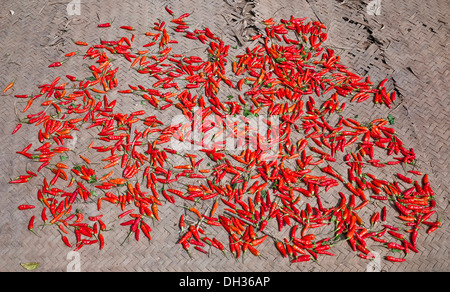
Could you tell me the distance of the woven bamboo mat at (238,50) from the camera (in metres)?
2.92

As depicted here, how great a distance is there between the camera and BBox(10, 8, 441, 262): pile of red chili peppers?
305 cm

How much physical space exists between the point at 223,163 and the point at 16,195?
1.61m

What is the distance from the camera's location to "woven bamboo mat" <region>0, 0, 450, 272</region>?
2.92m

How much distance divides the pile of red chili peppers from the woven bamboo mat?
0.08 metres

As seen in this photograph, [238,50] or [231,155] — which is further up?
[238,50]

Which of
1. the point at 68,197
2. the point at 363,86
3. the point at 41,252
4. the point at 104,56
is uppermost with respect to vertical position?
the point at 363,86

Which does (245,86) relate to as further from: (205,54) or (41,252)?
(41,252)

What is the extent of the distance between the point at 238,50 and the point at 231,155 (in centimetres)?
133

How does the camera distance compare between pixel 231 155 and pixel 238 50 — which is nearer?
pixel 231 155

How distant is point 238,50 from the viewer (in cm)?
424

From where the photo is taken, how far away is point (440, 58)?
4184 millimetres

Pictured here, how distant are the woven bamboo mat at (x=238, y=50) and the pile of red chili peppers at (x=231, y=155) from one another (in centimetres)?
8

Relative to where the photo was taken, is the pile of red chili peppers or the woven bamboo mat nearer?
the woven bamboo mat

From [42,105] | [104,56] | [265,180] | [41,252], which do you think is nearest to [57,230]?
[41,252]
